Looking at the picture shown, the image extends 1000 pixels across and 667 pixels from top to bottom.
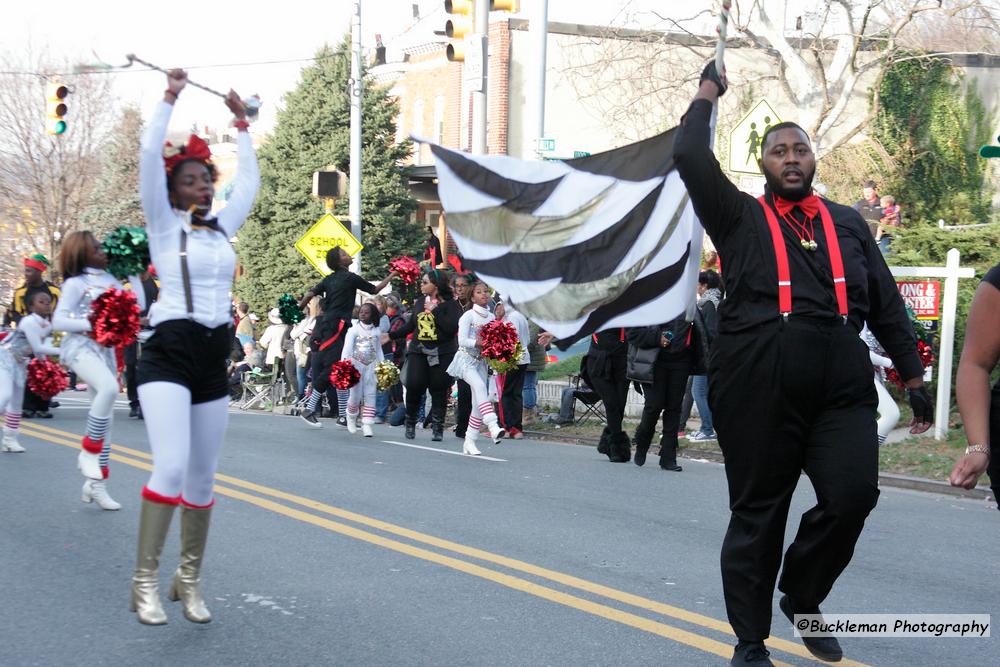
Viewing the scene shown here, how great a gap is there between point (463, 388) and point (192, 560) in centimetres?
1018

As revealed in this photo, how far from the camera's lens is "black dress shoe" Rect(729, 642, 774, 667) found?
5031 mm

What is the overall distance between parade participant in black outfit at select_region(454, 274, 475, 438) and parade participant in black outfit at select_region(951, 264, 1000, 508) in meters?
11.0

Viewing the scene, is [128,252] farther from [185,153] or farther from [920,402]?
[920,402]

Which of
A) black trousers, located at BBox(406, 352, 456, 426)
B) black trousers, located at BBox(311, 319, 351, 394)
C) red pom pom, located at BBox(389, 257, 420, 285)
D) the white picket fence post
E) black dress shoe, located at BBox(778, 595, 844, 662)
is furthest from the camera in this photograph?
red pom pom, located at BBox(389, 257, 420, 285)

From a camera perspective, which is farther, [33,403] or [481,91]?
[481,91]

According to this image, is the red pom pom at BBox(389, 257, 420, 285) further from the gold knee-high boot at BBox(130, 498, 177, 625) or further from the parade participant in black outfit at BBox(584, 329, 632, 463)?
the gold knee-high boot at BBox(130, 498, 177, 625)

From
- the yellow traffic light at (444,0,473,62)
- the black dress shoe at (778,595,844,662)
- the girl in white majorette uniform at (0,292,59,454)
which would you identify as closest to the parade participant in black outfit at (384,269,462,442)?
the yellow traffic light at (444,0,473,62)

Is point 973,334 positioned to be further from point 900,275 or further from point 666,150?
point 900,275

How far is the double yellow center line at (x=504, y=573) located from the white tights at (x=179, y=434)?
1.94 m

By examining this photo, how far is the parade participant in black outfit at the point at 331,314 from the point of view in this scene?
52.6 feet

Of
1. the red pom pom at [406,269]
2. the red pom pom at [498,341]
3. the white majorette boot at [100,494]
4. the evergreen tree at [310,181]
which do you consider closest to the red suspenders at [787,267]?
the white majorette boot at [100,494]

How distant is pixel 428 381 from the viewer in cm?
1596

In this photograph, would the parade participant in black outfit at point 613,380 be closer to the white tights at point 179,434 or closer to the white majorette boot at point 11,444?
the white majorette boot at point 11,444

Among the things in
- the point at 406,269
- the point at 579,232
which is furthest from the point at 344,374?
the point at 579,232
